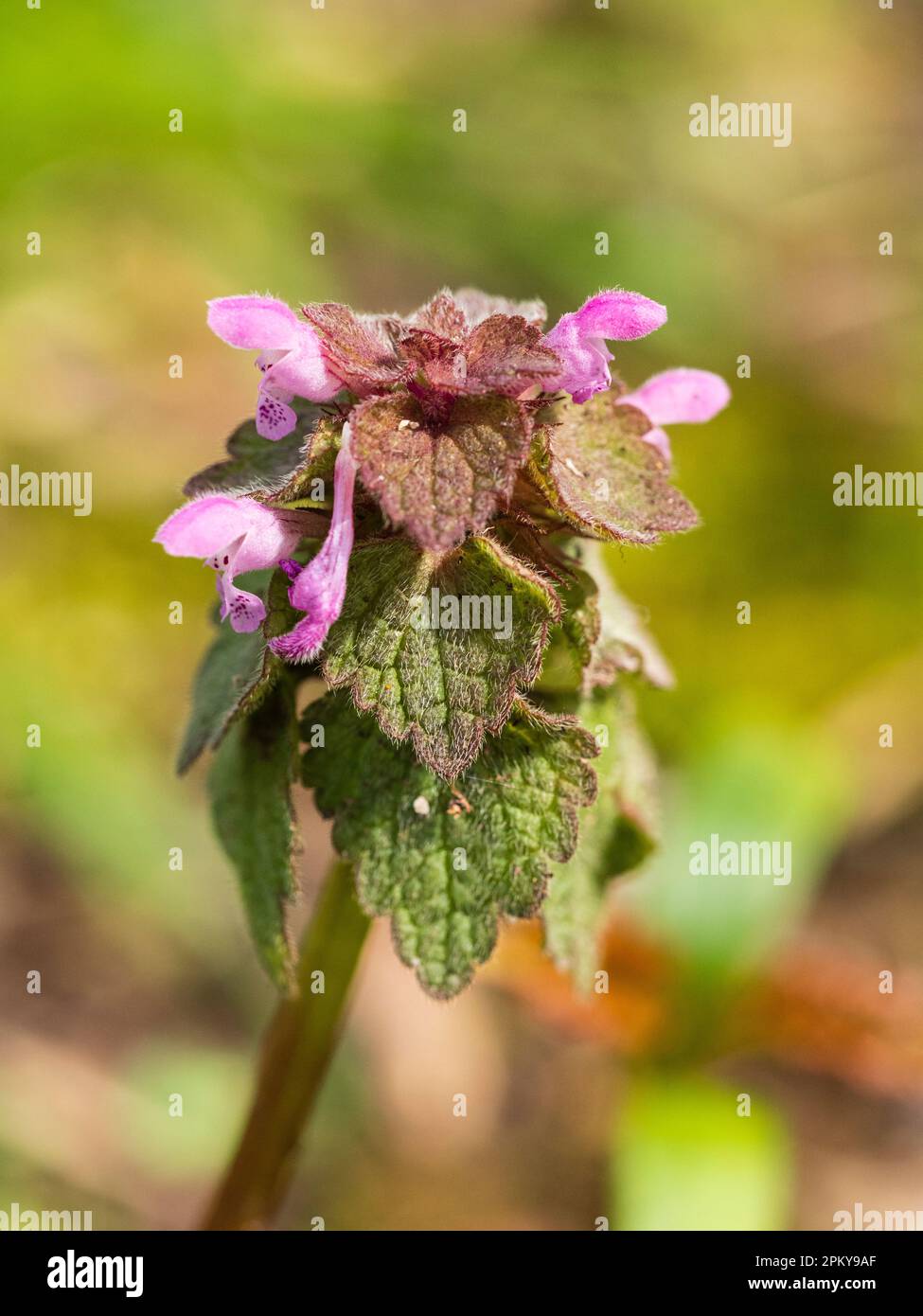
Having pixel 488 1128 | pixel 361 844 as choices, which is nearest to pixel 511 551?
pixel 361 844

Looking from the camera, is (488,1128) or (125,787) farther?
(125,787)

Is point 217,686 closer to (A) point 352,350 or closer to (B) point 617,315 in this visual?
(A) point 352,350

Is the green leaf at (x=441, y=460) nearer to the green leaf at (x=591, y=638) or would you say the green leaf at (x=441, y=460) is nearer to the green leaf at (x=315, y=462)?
the green leaf at (x=315, y=462)

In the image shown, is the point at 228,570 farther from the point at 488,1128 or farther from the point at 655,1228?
the point at 488,1128

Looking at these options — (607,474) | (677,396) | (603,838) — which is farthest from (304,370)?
(603,838)

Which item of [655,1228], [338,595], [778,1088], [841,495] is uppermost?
[841,495]

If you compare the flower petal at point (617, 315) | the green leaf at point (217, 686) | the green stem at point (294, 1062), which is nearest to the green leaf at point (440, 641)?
the green leaf at point (217, 686)
